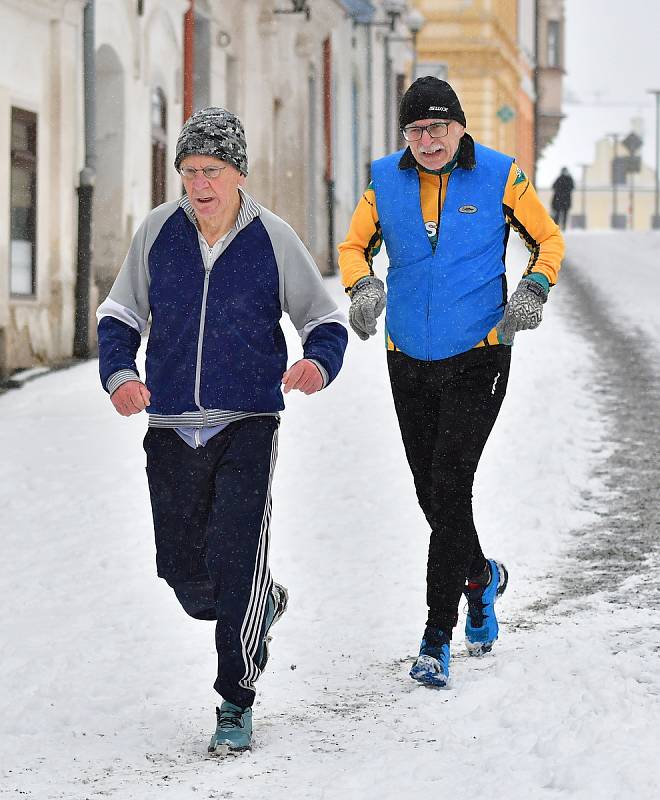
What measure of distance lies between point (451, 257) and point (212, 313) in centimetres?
102

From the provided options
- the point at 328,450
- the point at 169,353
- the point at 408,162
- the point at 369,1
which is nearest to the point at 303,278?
the point at 169,353

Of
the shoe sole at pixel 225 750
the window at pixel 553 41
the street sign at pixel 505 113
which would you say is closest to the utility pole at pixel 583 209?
the window at pixel 553 41

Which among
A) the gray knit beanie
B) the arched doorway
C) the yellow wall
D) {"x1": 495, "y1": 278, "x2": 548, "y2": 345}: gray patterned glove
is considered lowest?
{"x1": 495, "y1": 278, "x2": 548, "y2": 345}: gray patterned glove

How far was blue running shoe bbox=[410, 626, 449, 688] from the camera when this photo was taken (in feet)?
16.4

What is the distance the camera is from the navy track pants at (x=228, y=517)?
178 inches

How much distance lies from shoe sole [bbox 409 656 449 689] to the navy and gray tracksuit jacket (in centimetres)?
99

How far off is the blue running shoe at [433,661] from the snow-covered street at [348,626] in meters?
0.05

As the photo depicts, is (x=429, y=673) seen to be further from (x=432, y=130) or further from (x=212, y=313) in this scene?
(x=432, y=130)

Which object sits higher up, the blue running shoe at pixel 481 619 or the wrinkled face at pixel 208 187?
the wrinkled face at pixel 208 187

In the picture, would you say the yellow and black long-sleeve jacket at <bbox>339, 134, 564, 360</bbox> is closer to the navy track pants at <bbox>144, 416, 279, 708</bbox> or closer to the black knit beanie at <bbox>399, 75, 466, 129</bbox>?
the black knit beanie at <bbox>399, 75, 466, 129</bbox>

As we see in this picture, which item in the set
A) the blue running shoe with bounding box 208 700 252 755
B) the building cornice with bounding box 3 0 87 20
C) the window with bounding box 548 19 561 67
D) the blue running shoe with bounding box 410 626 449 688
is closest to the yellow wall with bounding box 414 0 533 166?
the window with bounding box 548 19 561 67

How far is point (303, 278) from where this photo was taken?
182 inches

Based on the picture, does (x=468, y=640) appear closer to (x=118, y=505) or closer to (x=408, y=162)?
(x=408, y=162)

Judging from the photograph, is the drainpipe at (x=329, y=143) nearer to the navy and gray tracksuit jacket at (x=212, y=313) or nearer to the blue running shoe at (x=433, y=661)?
the blue running shoe at (x=433, y=661)
